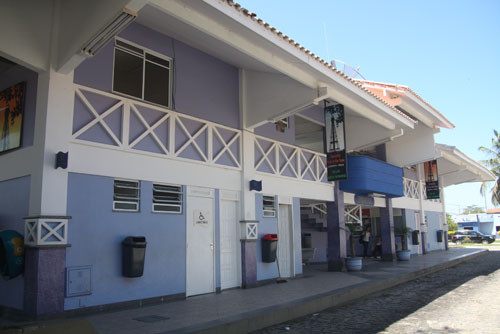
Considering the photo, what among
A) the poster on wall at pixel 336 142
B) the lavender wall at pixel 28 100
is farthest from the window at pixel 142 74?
the poster on wall at pixel 336 142

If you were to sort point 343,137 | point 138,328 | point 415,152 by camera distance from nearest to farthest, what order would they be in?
1. point 138,328
2. point 343,137
3. point 415,152

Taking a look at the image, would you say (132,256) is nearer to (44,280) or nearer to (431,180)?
(44,280)

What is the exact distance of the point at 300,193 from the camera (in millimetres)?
13086

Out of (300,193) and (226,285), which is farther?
(300,193)

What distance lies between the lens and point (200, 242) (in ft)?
31.7

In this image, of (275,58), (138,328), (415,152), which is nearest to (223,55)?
(275,58)

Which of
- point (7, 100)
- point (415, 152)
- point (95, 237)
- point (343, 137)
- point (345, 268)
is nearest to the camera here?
point (95, 237)

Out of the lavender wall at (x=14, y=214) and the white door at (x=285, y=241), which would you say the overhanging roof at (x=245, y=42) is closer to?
the white door at (x=285, y=241)

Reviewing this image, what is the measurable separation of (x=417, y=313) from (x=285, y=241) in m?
5.16

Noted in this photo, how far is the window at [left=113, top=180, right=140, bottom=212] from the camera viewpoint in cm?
805

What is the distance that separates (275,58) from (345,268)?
8577 millimetres

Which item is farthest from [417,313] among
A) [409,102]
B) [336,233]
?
[409,102]

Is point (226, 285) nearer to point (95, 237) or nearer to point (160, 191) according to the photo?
point (160, 191)

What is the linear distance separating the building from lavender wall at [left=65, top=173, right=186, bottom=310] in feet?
0.09
